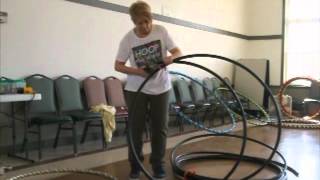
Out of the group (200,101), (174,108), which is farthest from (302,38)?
(174,108)

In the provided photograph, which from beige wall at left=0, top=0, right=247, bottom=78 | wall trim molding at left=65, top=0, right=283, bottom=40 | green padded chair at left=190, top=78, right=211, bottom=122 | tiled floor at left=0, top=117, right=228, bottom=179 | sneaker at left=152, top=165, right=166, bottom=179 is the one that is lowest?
tiled floor at left=0, top=117, right=228, bottom=179

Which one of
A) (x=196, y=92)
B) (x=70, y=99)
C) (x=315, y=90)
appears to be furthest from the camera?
(x=315, y=90)

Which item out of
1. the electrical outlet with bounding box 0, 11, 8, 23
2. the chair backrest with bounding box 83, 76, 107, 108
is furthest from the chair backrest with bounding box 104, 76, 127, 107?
the electrical outlet with bounding box 0, 11, 8, 23

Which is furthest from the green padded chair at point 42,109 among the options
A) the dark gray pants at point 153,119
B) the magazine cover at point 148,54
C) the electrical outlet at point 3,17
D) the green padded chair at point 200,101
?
the green padded chair at point 200,101

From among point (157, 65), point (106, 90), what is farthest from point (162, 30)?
point (106, 90)

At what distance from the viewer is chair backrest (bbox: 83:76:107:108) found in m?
5.85

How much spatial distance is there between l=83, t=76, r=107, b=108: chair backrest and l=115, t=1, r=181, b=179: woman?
7.84 feet

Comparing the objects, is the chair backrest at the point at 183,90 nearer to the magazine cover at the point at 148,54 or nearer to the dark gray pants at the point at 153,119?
the dark gray pants at the point at 153,119

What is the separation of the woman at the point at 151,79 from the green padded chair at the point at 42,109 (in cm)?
170

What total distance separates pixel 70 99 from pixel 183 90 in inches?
105

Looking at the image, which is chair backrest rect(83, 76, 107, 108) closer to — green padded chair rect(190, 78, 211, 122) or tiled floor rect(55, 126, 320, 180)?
tiled floor rect(55, 126, 320, 180)

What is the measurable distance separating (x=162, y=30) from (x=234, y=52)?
7.50 meters

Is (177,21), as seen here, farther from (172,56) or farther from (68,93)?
(172,56)

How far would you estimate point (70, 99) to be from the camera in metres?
5.53
